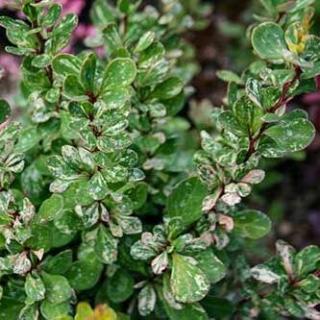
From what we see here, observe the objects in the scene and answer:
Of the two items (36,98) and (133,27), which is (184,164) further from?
(36,98)

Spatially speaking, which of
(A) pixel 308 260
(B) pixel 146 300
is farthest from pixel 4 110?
(A) pixel 308 260

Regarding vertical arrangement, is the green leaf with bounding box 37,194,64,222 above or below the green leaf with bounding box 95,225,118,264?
above

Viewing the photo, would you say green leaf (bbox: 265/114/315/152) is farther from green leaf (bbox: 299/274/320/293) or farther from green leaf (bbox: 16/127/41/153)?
green leaf (bbox: 16/127/41/153)

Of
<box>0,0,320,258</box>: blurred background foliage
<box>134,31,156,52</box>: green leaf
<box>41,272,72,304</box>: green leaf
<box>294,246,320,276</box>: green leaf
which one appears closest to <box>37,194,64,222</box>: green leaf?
<box>41,272,72,304</box>: green leaf

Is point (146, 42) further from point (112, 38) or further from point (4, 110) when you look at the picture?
point (4, 110)

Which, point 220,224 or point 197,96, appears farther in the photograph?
point 197,96

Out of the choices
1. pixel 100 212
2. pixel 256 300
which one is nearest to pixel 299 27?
pixel 100 212
